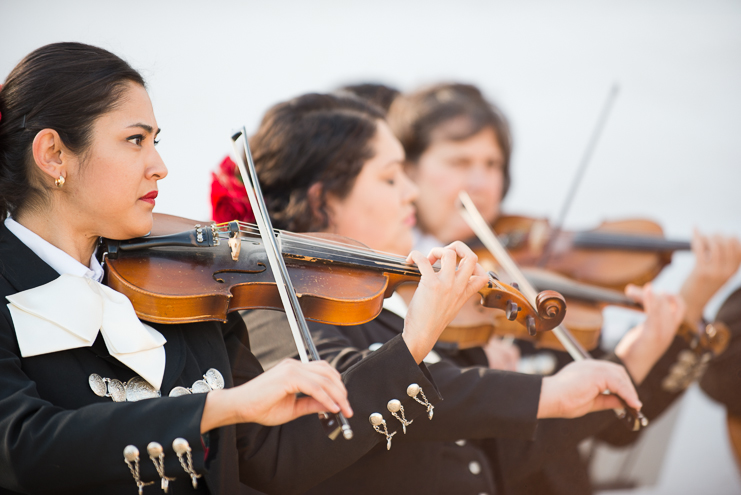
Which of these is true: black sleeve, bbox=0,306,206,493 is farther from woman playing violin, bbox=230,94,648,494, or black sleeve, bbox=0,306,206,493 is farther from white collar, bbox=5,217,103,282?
woman playing violin, bbox=230,94,648,494

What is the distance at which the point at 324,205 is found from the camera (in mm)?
1692

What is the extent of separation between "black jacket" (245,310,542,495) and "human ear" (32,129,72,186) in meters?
0.59

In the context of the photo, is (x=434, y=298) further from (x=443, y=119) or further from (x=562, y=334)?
(x=443, y=119)

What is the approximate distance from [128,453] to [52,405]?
12 centimetres

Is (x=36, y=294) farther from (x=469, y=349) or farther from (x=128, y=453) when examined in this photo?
(x=469, y=349)

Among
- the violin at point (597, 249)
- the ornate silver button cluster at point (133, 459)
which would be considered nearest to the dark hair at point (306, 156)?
the ornate silver button cluster at point (133, 459)

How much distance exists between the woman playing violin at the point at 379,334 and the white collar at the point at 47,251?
1.65ft

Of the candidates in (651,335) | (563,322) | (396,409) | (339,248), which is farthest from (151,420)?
(563,322)

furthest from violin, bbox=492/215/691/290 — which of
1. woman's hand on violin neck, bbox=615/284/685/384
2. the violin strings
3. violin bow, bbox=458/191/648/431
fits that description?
the violin strings

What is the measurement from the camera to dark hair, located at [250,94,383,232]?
168cm

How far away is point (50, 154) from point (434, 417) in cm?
89

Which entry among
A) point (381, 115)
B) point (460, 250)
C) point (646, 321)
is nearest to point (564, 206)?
point (646, 321)

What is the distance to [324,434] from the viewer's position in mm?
1214

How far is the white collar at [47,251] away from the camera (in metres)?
1.10
